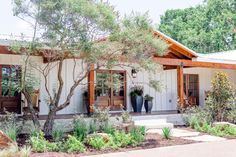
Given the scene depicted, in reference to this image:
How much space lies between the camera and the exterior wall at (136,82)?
511 inches

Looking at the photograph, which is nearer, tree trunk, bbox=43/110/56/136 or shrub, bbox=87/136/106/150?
shrub, bbox=87/136/106/150

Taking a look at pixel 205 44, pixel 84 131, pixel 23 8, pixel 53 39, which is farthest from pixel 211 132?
pixel 205 44

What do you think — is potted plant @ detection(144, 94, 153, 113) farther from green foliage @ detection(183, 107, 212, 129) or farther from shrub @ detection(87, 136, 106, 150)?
shrub @ detection(87, 136, 106, 150)

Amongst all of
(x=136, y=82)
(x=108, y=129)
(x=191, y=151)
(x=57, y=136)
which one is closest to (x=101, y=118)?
(x=108, y=129)

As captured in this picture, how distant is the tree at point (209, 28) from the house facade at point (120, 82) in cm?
1653

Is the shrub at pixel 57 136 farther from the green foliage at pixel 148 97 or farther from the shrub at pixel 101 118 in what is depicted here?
the green foliage at pixel 148 97

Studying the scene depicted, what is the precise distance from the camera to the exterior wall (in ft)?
42.6

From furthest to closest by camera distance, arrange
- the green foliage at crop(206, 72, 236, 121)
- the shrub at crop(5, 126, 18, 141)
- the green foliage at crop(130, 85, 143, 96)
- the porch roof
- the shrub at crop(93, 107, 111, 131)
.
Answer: the green foliage at crop(130, 85, 143, 96)
the porch roof
the green foliage at crop(206, 72, 236, 121)
the shrub at crop(93, 107, 111, 131)
the shrub at crop(5, 126, 18, 141)

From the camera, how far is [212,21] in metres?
35.2

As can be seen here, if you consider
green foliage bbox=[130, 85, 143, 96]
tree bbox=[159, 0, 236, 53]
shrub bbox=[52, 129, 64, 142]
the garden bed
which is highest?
tree bbox=[159, 0, 236, 53]

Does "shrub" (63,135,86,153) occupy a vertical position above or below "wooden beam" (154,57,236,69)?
below

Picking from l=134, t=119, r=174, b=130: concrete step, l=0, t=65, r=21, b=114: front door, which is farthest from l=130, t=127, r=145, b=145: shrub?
l=0, t=65, r=21, b=114: front door

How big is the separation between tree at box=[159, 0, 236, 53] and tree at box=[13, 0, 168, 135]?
24953mm

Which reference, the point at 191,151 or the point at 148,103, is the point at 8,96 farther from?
the point at 191,151
